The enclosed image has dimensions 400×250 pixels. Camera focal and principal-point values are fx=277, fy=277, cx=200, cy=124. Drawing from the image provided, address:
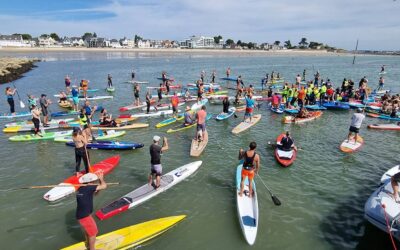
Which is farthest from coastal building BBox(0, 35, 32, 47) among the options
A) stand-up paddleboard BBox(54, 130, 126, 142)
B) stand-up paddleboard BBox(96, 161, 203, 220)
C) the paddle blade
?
the paddle blade

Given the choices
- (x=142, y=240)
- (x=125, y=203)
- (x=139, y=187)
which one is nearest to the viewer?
(x=142, y=240)

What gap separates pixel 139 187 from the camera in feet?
37.3

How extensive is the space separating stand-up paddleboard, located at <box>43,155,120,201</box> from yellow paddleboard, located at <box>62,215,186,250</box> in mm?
2609

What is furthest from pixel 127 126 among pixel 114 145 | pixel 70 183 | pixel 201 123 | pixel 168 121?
pixel 70 183

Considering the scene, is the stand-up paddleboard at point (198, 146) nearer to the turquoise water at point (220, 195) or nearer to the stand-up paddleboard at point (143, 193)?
the turquoise water at point (220, 195)

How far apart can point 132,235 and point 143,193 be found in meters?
2.40

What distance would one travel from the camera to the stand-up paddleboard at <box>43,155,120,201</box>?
10.8m

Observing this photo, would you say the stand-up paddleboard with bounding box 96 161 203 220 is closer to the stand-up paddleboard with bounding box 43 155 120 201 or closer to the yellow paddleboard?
the yellow paddleboard

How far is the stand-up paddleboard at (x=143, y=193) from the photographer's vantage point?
970 centimetres

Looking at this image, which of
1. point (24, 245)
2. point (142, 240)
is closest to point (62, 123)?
point (24, 245)

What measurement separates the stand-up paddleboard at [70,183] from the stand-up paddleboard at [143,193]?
162cm

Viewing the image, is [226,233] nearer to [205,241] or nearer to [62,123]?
[205,241]

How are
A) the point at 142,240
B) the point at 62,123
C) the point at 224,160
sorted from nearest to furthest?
the point at 142,240
the point at 224,160
the point at 62,123

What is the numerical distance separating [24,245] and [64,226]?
1.19 m
